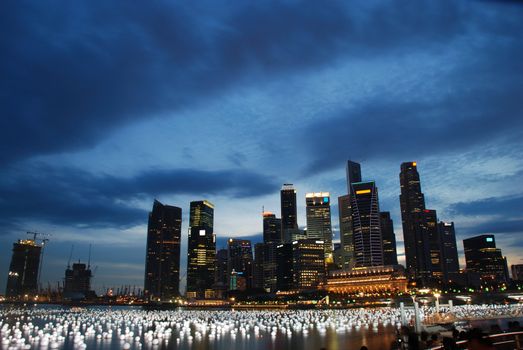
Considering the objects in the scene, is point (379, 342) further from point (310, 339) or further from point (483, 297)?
point (483, 297)

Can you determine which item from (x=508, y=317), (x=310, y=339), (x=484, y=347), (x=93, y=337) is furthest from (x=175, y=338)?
(x=508, y=317)

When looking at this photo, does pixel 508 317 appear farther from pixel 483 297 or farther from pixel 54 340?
pixel 483 297

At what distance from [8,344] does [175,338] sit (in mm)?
17883

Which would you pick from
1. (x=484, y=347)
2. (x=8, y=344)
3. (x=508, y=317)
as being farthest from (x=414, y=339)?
(x=508, y=317)

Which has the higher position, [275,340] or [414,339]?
[414,339]

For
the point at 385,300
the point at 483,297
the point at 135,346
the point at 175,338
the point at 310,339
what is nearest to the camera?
the point at 135,346

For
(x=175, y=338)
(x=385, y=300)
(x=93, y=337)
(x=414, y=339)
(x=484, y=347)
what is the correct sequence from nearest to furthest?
(x=484, y=347)
(x=414, y=339)
(x=175, y=338)
(x=93, y=337)
(x=385, y=300)

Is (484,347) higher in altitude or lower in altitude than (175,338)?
higher

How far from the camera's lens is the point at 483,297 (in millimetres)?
180000

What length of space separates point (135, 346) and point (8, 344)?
14098 millimetres

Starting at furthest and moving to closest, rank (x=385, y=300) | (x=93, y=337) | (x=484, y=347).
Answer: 1. (x=385, y=300)
2. (x=93, y=337)
3. (x=484, y=347)

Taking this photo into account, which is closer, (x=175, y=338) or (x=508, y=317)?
(x=175, y=338)

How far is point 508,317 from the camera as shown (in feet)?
242

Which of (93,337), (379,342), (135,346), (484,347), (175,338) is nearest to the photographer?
(484,347)
